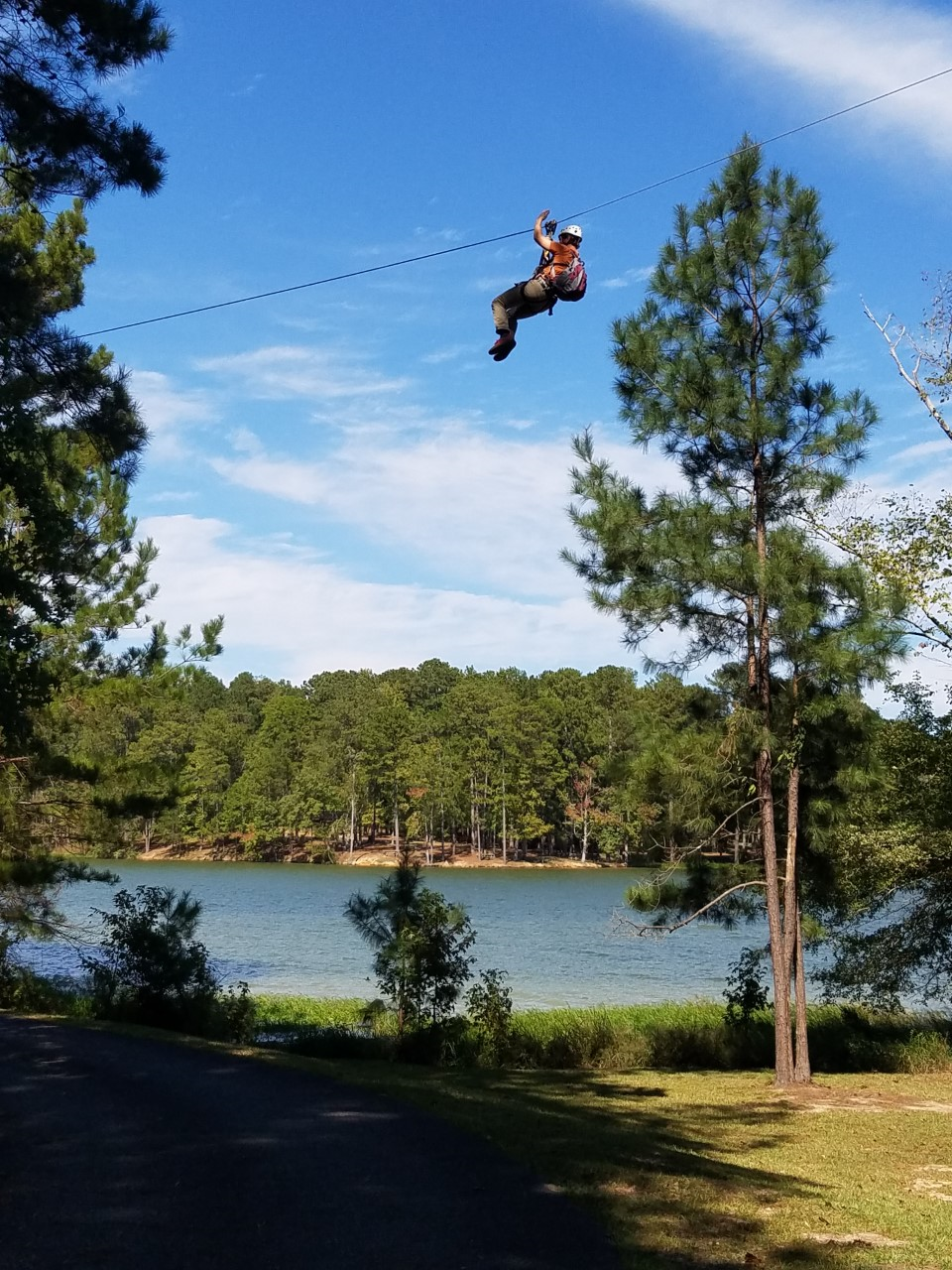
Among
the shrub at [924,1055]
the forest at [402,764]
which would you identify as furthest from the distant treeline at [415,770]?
the shrub at [924,1055]

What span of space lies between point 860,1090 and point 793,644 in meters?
5.52

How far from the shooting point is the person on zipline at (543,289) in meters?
7.84

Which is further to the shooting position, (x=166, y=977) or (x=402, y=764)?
(x=402, y=764)

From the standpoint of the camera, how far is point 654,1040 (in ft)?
55.4

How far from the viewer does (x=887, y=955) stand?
1798 centimetres

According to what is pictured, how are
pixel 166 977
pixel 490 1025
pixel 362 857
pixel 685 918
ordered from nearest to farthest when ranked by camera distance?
pixel 166 977 < pixel 490 1025 < pixel 685 918 < pixel 362 857

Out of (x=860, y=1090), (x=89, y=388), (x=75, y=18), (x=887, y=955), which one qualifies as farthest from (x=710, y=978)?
(x=75, y=18)

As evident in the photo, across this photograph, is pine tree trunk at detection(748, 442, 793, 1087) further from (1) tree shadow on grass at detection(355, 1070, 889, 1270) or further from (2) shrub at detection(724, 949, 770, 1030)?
(1) tree shadow on grass at detection(355, 1070, 889, 1270)

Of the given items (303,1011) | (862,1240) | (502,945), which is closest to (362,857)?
(502,945)

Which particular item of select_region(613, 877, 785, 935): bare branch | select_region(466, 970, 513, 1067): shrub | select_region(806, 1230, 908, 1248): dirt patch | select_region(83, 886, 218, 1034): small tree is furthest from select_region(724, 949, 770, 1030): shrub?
select_region(806, 1230, 908, 1248): dirt patch

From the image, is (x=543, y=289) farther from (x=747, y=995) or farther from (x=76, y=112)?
(x=747, y=995)

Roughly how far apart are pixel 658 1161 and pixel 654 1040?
992cm

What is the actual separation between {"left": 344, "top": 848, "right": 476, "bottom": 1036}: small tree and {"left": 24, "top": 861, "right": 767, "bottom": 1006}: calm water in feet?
7.64

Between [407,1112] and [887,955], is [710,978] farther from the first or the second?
[407,1112]
